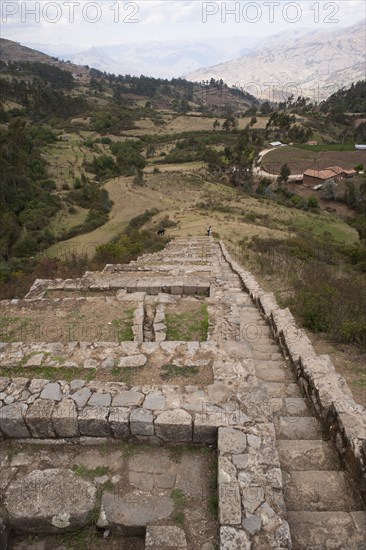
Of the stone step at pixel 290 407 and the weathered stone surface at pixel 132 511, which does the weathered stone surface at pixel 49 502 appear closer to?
the weathered stone surface at pixel 132 511

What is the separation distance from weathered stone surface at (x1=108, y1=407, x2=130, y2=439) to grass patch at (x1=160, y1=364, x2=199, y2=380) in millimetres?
952

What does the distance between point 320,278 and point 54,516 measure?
11.8m

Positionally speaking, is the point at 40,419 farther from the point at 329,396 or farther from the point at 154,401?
the point at 329,396

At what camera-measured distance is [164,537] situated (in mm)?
3398

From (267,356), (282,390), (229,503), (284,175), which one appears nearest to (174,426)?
(229,503)

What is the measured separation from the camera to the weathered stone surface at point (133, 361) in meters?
5.51

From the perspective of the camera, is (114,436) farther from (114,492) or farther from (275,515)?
(275,515)

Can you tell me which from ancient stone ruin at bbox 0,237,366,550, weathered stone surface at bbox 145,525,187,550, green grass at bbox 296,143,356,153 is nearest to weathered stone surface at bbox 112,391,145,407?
ancient stone ruin at bbox 0,237,366,550

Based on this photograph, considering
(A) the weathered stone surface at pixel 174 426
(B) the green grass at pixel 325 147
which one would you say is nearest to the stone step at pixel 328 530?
(A) the weathered stone surface at pixel 174 426

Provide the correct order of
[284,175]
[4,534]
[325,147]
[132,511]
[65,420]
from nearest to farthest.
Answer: [4,534] < [132,511] < [65,420] < [284,175] < [325,147]

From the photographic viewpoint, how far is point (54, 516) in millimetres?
3635

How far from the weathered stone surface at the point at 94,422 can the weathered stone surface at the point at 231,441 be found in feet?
4.88

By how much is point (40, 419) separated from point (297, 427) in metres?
3.70

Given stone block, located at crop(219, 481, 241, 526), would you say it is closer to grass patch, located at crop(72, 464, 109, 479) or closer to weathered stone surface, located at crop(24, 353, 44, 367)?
grass patch, located at crop(72, 464, 109, 479)
